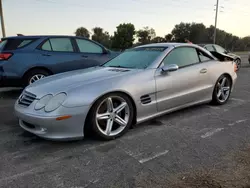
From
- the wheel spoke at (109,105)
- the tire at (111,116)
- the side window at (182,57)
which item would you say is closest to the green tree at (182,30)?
the side window at (182,57)

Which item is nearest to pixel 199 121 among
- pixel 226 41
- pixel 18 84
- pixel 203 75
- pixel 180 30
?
pixel 203 75

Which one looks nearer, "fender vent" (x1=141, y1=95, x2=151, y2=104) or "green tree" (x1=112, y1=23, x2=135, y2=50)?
"fender vent" (x1=141, y1=95, x2=151, y2=104)

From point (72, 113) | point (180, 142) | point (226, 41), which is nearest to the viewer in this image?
point (72, 113)

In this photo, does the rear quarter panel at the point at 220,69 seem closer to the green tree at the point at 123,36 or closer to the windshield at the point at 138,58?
the windshield at the point at 138,58

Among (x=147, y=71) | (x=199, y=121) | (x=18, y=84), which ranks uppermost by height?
(x=147, y=71)

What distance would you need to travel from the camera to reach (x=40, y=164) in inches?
105

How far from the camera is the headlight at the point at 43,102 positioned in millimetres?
2980

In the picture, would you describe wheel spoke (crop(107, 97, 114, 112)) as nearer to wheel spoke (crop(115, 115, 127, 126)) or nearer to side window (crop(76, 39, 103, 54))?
wheel spoke (crop(115, 115, 127, 126))

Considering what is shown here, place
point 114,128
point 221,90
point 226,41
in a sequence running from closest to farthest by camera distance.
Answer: point 114,128 < point 221,90 < point 226,41

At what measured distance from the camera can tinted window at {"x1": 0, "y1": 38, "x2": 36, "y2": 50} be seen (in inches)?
230

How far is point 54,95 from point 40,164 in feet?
2.76

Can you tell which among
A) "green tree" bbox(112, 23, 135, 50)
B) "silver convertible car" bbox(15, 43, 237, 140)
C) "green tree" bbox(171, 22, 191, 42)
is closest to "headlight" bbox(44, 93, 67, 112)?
"silver convertible car" bbox(15, 43, 237, 140)

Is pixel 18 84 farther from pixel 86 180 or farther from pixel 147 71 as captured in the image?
pixel 86 180

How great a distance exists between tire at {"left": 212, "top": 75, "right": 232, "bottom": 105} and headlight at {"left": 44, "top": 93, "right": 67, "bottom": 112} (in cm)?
314
